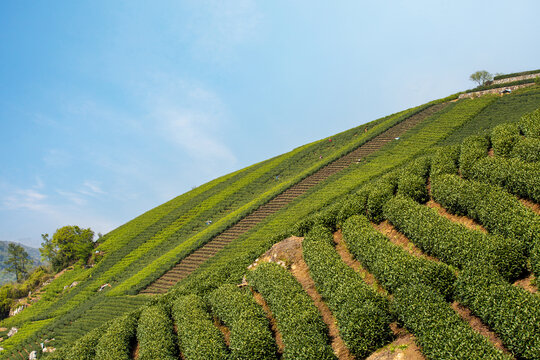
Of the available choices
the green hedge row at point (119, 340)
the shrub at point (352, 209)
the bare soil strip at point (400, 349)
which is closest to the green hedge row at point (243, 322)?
the bare soil strip at point (400, 349)

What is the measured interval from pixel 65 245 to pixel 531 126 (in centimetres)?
6602

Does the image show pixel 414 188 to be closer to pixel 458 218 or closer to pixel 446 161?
pixel 458 218

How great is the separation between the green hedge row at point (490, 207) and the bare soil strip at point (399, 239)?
345 centimetres

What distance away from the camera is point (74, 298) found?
40.9 metres

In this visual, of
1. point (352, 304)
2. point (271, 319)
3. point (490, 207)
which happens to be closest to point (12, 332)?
point (271, 319)

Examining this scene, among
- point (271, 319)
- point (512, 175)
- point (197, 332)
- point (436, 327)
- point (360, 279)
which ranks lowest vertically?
point (436, 327)

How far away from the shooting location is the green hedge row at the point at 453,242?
45.8 feet

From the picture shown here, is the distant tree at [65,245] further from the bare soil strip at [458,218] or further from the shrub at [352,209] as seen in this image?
the bare soil strip at [458,218]

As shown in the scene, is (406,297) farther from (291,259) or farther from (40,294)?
(40,294)

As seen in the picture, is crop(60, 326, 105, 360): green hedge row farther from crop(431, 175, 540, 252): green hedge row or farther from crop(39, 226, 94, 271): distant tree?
crop(39, 226, 94, 271): distant tree

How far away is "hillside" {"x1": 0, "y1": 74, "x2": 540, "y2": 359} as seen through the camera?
13.2m

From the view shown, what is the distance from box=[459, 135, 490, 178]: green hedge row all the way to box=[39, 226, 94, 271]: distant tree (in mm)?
55126

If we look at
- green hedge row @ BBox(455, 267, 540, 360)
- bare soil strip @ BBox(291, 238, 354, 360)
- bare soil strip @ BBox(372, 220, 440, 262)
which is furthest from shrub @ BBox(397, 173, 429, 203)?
green hedge row @ BBox(455, 267, 540, 360)

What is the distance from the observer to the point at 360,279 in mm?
17125
